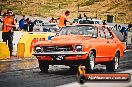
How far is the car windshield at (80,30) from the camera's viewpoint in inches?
556

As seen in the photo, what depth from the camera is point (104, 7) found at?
77.4m

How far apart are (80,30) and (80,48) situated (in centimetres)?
143

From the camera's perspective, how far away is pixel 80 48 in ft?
42.4

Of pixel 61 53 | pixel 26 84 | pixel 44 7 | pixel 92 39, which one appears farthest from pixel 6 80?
pixel 44 7

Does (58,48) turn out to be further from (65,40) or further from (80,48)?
(80,48)

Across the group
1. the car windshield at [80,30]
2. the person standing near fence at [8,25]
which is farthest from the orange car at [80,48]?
the person standing near fence at [8,25]

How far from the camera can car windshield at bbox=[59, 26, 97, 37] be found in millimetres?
14125

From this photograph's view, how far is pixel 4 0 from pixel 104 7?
18.7 m

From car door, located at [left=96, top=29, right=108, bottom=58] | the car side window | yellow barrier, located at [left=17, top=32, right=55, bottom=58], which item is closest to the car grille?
car door, located at [left=96, top=29, right=108, bottom=58]

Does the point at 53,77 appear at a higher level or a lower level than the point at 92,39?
lower

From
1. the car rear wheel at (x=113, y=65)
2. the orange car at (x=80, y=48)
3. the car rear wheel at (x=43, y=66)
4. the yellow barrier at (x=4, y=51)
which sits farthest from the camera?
the yellow barrier at (x=4, y=51)

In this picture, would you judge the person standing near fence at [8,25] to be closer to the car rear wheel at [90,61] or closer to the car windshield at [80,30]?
the car windshield at [80,30]

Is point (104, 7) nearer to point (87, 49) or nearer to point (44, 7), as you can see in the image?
point (44, 7)

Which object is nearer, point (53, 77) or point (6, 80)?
point (6, 80)
